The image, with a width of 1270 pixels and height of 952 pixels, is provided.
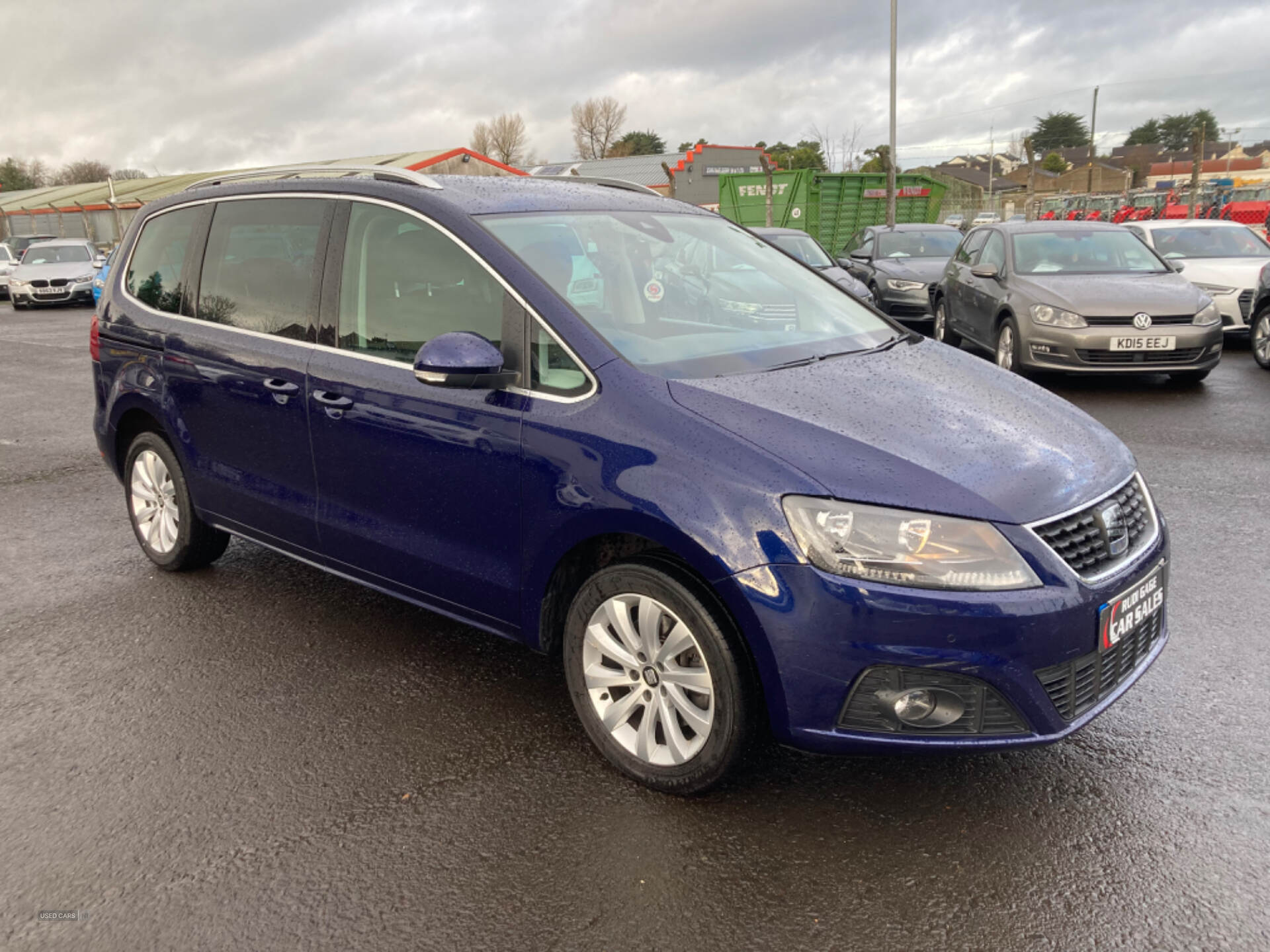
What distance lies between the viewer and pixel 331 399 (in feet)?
12.2

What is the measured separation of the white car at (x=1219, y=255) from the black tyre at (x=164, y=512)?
9990 millimetres

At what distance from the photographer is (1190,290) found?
367 inches

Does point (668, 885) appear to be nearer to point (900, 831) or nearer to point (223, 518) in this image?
point (900, 831)

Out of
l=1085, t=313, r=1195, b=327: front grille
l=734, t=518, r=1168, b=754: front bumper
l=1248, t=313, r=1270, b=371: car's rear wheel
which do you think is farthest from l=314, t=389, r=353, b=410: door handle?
l=1248, t=313, r=1270, b=371: car's rear wheel

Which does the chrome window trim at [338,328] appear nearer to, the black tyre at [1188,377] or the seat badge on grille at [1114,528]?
the seat badge on grille at [1114,528]

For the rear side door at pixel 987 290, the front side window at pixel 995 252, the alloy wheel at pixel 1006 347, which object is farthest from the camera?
the front side window at pixel 995 252

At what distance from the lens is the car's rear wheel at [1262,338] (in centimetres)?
1018

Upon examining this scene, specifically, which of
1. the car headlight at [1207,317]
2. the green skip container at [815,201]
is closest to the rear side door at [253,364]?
the car headlight at [1207,317]

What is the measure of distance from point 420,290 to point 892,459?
1766 millimetres

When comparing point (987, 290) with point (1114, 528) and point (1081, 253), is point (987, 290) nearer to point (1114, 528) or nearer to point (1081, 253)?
point (1081, 253)

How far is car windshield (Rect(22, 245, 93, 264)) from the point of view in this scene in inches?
989

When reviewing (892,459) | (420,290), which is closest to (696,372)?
(892,459)

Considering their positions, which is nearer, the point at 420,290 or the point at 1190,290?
the point at 420,290

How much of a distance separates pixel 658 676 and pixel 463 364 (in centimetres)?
110
